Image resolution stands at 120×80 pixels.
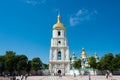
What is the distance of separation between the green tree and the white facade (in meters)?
3.82

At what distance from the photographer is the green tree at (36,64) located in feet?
272

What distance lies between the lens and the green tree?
82.8 metres

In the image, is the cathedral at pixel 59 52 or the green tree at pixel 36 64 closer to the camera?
the green tree at pixel 36 64

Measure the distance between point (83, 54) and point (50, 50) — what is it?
98.1ft

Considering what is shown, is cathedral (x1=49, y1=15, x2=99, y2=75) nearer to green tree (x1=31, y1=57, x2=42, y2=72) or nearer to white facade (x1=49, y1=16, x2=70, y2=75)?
white facade (x1=49, y1=16, x2=70, y2=75)

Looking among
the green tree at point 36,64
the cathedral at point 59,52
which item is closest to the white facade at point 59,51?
the cathedral at point 59,52

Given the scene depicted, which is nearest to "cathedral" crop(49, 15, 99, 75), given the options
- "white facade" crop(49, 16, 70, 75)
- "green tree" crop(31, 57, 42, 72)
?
"white facade" crop(49, 16, 70, 75)

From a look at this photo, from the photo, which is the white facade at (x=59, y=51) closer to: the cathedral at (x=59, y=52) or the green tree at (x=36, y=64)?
the cathedral at (x=59, y=52)

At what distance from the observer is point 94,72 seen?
8269 cm

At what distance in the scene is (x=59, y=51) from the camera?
8900cm

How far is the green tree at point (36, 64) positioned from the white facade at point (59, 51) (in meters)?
3.82

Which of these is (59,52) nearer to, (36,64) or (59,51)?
(59,51)

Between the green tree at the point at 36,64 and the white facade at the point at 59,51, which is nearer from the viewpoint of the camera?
the green tree at the point at 36,64

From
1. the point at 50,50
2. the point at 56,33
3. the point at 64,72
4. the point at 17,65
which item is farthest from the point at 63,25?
the point at 17,65
